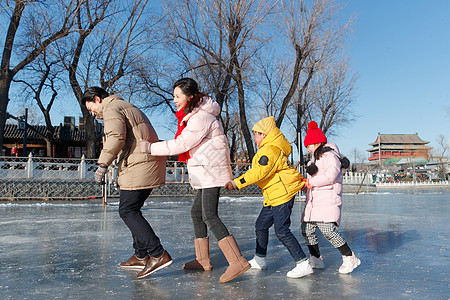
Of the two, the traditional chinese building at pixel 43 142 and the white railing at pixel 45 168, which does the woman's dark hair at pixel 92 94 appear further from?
the traditional chinese building at pixel 43 142

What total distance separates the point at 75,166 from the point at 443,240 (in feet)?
44.0

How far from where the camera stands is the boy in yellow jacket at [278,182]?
10.0 ft

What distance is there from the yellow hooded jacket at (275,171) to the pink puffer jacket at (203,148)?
250 millimetres

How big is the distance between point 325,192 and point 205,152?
1.03 meters

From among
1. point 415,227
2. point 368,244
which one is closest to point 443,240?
point 368,244

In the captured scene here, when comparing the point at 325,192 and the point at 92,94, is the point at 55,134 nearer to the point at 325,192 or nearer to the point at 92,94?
the point at 92,94

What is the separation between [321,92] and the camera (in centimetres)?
2861

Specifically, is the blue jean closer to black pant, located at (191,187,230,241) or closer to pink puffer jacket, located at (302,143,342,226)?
pink puffer jacket, located at (302,143,342,226)

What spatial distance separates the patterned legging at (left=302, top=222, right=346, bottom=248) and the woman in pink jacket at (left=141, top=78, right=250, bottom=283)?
2.19 feet

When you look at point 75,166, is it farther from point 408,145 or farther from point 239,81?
point 408,145

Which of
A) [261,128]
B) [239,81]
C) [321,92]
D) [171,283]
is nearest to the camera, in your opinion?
[171,283]

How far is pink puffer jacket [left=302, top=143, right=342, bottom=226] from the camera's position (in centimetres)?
328

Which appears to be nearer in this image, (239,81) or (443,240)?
(443,240)

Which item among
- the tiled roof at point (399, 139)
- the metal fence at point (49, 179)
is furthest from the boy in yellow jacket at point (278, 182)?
the tiled roof at point (399, 139)
